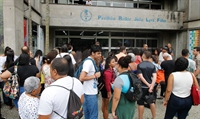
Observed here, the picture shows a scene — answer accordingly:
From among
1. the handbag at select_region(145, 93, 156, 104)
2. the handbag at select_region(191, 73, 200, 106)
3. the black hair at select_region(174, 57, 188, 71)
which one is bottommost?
the handbag at select_region(145, 93, 156, 104)

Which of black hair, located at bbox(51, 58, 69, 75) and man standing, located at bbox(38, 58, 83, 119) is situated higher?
black hair, located at bbox(51, 58, 69, 75)

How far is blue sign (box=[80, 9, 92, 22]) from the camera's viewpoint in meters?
11.9

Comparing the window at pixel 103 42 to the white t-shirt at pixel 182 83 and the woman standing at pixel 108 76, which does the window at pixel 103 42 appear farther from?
the white t-shirt at pixel 182 83

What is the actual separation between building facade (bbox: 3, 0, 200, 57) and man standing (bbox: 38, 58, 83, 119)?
8.57 m

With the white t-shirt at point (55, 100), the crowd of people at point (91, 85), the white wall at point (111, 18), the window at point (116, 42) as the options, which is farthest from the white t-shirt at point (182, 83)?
the window at point (116, 42)

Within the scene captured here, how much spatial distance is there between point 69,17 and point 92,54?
906cm

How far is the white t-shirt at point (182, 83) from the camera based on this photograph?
3.08 metres

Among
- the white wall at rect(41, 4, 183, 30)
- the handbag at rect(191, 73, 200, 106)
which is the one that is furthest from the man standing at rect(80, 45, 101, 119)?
the white wall at rect(41, 4, 183, 30)

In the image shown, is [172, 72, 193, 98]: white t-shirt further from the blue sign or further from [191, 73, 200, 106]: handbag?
the blue sign

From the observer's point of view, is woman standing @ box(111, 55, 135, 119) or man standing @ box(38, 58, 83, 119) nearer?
man standing @ box(38, 58, 83, 119)

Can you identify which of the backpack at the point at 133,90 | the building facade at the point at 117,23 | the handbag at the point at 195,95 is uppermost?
the building facade at the point at 117,23

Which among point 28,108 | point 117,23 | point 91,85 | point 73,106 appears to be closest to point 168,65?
point 91,85

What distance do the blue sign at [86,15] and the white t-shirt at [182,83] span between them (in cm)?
965

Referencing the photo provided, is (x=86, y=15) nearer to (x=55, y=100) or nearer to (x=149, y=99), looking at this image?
(x=149, y=99)
